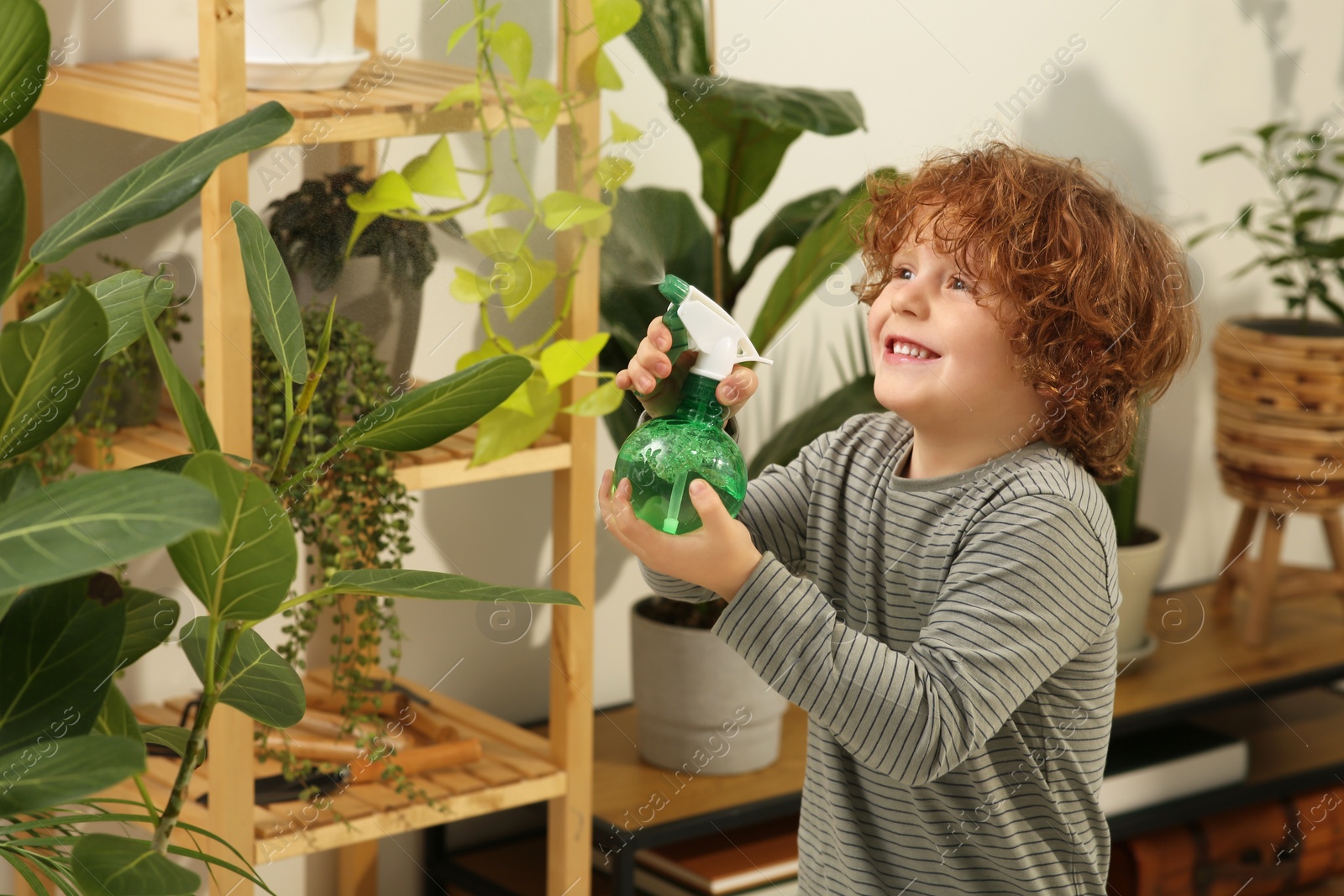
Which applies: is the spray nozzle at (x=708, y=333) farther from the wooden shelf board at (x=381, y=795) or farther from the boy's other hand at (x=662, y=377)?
the wooden shelf board at (x=381, y=795)

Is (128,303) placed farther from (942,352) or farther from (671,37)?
(671,37)

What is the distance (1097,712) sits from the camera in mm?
965

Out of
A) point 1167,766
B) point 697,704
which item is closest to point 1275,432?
point 1167,766

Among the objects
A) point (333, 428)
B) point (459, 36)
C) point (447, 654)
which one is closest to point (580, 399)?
point (333, 428)

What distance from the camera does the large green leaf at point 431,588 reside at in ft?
1.87

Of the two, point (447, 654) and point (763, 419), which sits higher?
point (763, 419)

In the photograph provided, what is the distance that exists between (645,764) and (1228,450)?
1.07m

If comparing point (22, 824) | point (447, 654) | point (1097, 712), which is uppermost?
point (22, 824)

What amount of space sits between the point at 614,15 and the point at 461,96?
0.53 ft

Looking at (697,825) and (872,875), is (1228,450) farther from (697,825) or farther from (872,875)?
(872,875)

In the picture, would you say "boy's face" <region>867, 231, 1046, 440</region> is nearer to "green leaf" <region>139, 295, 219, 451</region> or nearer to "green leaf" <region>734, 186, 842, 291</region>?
"green leaf" <region>139, 295, 219, 451</region>

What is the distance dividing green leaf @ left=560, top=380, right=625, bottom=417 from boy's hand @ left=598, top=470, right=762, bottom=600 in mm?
541

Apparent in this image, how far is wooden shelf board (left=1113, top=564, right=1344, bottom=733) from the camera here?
6.34 ft

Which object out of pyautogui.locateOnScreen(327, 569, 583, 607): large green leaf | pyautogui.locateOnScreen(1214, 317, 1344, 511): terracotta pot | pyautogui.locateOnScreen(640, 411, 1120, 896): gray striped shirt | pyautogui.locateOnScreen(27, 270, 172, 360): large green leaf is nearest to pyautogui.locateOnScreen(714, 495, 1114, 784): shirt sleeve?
pyautogui.locateOnScreen(640, 411, 1120, 896): gray striped shirt
